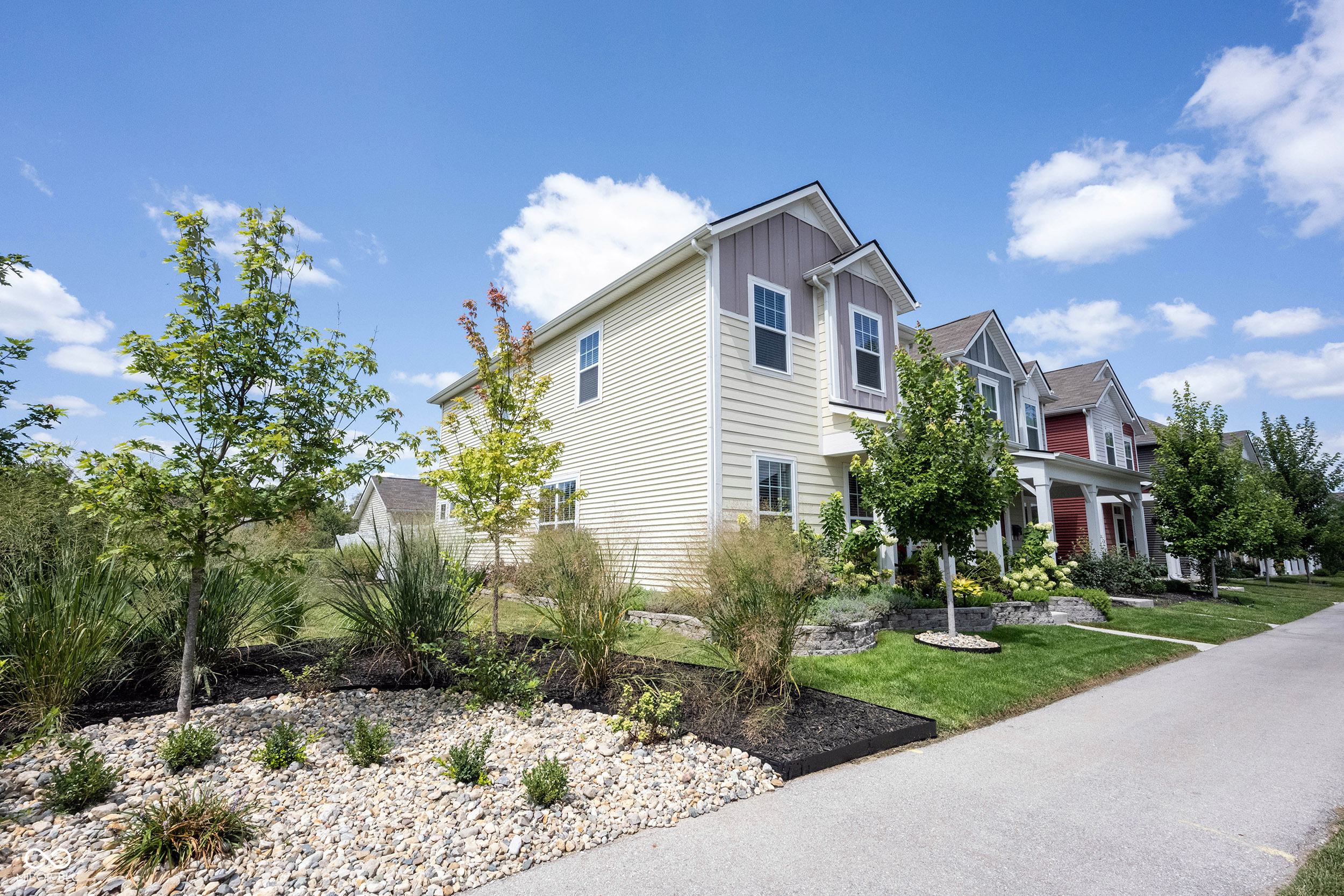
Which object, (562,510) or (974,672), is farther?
(562,510)

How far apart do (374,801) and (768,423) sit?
8569 mm

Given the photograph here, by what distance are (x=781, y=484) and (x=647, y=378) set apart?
3.26 metres

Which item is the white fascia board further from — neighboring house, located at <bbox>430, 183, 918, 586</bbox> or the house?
the house

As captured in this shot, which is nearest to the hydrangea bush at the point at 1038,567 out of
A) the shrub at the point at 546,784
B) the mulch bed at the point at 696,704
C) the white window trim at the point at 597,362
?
the mulch bed at the point at 696,704

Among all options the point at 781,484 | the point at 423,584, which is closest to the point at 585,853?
the point at 423,584

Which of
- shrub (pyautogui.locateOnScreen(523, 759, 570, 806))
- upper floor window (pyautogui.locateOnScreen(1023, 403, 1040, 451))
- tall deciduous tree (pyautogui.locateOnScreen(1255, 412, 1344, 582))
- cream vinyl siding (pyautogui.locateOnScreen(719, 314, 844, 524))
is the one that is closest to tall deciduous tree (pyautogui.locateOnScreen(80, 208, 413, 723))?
shrub (pyautogui.locateOnScreen(523, 759, 570, 806))

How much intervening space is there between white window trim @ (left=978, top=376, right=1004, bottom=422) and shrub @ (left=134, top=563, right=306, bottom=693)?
652 inches

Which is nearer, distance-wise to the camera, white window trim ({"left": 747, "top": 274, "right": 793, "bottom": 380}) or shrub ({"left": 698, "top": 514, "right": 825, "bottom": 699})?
shrub ({"left": 698, "top": 514, "right": 825, "bottom": 699})

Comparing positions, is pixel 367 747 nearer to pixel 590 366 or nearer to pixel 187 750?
pixel 187 750

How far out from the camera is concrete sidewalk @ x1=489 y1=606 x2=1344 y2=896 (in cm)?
281

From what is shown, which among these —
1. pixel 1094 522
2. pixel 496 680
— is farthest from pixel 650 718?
pixel 1094 522

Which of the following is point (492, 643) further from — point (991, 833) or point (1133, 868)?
point (1133, 868)

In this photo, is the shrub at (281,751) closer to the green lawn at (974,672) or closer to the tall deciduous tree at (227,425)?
the tall deciduous tree at (227,425)

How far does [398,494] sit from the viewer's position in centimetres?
2908
